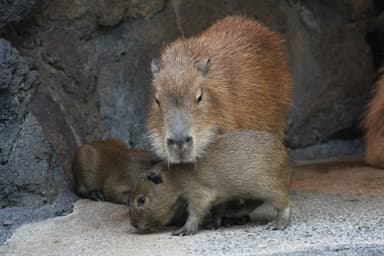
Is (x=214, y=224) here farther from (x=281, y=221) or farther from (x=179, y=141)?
(x=179, y=141)

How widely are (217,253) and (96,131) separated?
2621 mm

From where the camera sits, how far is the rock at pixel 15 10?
6.29m

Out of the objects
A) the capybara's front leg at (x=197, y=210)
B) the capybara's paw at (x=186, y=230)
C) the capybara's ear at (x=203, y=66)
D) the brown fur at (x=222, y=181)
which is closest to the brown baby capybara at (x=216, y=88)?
the capybara's ear at (x=203, y=66)

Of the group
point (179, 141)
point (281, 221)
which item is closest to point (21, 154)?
point (179, 141)

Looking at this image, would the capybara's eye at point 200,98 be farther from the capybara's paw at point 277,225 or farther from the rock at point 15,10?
the rock at point 15,10

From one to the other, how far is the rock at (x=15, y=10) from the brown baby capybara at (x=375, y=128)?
285 cm

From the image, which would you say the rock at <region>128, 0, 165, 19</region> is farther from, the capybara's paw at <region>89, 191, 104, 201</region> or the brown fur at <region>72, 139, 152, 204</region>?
the capybara's paw at <region>89, 191, 104, 201</region>

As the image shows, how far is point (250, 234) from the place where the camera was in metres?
5.33

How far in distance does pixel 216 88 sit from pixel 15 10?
5.27ft

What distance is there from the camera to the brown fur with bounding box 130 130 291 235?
5.41 metres

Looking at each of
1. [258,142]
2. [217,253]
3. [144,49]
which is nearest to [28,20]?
[144,49]

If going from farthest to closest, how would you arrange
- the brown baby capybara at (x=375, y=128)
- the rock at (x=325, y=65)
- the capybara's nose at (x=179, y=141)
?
the rock at (x=325, y=65) → the brown baby capybara at (x=375, y=128) → the capybara's nose at (x=179, y=141)

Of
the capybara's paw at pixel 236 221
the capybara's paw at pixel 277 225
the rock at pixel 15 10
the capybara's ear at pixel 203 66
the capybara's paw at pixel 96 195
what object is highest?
the rock at pixel 15 10

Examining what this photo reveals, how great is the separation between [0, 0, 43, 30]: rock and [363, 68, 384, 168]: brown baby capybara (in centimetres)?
285
